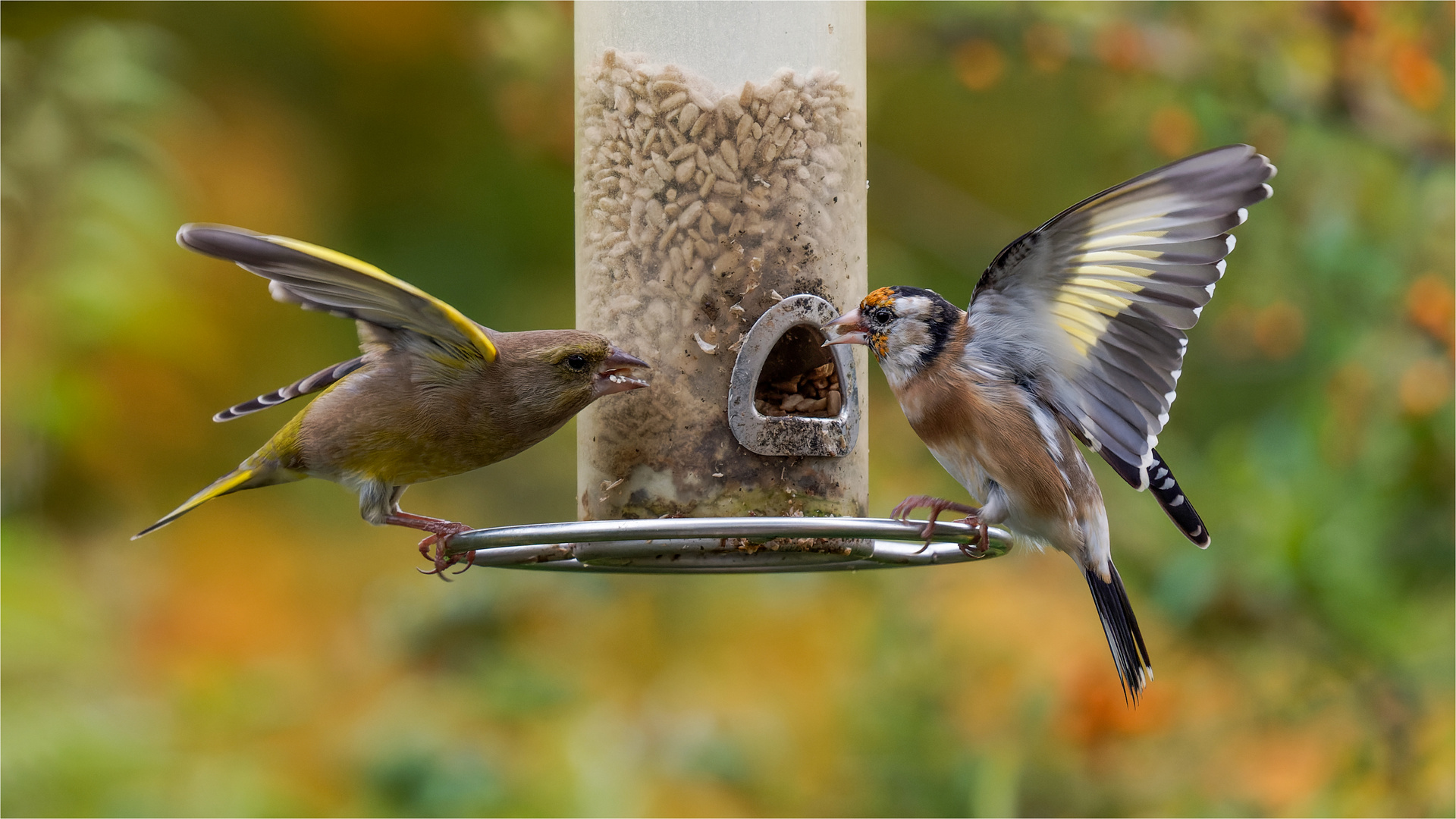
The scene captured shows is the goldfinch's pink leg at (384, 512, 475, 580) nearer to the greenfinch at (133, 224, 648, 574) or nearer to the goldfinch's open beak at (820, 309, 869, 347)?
the greenfinch at (133, 224, 648, 574)

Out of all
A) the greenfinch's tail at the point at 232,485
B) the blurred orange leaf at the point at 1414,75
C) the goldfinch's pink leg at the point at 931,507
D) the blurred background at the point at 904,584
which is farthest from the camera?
the blurred orange leaf at the point at 1414,75

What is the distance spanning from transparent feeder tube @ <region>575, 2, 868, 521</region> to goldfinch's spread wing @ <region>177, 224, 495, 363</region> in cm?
64

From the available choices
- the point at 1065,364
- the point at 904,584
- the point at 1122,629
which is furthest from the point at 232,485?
the point at 1122,629

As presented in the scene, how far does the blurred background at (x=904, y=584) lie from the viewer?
580 cm

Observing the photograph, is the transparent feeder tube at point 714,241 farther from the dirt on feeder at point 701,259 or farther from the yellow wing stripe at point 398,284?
the yellow wing stripe at point 398,284

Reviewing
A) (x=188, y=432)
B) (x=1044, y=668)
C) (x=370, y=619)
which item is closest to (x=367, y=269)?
(x=370, y=619)

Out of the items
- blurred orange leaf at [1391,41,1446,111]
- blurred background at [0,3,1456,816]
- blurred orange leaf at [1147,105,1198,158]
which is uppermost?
blurred orange leaf at [1391,41,1446,111]

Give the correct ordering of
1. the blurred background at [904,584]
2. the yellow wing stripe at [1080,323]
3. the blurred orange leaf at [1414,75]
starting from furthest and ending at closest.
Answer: the blurred orange leaf at [1414,75] → the blurred background at [904,584] → the yellow wing stripe at [1080,323]

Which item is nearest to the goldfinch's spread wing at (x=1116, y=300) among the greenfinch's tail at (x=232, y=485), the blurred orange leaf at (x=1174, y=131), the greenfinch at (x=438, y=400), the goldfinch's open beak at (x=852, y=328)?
the goldfinch's open beak at (x=852, y=328)

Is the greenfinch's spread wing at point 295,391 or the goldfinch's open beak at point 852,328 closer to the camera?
the greenfinch's spread wing at point 295,391

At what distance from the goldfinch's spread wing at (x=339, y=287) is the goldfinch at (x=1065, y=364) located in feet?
4.17

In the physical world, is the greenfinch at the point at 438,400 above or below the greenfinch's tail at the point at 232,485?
above

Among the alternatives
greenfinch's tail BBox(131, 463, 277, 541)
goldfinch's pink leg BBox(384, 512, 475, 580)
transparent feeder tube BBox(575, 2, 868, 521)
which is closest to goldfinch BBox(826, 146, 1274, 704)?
transparent feeder tube BBox(575, 2, 868, 521)

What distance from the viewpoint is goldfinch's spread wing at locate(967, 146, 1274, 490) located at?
4020 mm
